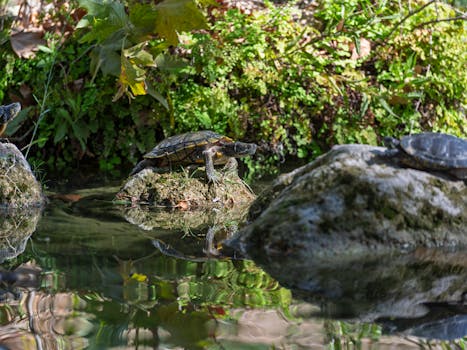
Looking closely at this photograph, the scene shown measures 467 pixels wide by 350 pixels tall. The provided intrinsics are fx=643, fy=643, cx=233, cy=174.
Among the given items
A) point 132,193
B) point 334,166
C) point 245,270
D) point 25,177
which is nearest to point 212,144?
point 132,193

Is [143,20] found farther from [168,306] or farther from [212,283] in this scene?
[168,306]

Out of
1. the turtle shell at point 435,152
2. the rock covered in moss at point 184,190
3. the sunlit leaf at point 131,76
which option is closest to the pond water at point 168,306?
the turtle shell at point 435,152

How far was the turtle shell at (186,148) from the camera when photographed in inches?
252

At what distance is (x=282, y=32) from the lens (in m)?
8.81

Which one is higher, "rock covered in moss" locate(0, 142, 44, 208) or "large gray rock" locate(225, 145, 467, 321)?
"large gray rock" locate(225, 145, 467, 321)

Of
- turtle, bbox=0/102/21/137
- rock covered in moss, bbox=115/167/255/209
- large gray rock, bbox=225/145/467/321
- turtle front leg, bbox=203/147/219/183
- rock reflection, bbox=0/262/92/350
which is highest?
rock reflection, bbox=0/262/92/350

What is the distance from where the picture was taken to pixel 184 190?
6.16 metres

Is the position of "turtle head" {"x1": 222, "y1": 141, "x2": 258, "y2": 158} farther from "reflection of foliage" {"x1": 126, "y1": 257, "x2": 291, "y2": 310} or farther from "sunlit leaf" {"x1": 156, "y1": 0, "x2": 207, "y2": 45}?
"reflection of foliage" {"x1": 126, "y1": 257, "x2": 291, "y2": 310}

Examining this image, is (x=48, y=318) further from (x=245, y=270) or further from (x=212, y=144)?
(x=212, y=144)

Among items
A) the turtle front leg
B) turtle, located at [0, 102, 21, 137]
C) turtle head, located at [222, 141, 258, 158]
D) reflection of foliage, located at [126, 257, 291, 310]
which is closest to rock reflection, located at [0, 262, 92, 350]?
reflection of foliage, located at [126, 257, 291, 310]

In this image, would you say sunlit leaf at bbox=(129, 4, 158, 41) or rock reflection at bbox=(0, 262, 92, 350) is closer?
rock reflection at bbox=(0, 262, 92, 350)

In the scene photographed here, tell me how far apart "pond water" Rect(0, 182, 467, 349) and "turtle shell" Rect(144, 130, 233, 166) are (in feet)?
6.91

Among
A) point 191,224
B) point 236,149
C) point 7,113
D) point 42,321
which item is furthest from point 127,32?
point 42,321

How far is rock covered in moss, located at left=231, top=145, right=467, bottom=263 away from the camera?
3770 millimetres
